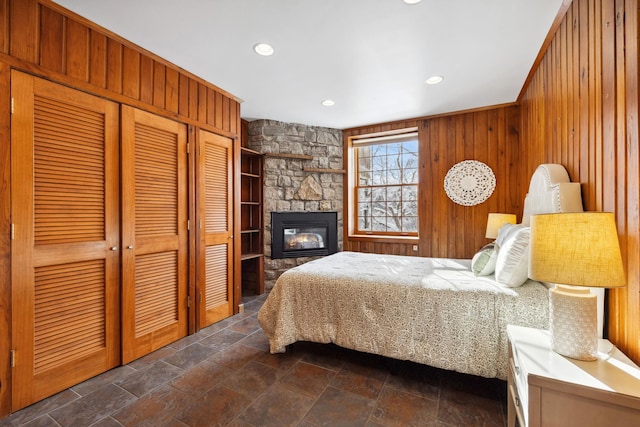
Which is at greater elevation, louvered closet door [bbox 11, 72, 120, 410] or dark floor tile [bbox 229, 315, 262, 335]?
louvered closet door [bbox 11, 72, 120, 410]

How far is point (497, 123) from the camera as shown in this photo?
3.59m

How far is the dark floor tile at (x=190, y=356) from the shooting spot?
2.19 m

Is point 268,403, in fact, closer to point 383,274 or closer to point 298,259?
point 383,274

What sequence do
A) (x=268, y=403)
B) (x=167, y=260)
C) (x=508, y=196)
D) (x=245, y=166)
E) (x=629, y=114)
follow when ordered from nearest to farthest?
1. (x=629, y=114)
2. (x=268, y=403)
3. (x=167, y=260)
4. (x=508, y=196)
5. (x=245, y=166)

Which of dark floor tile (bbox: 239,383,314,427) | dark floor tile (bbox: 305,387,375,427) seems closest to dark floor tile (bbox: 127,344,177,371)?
dark floor tile (bbox: 239,383,314,427)

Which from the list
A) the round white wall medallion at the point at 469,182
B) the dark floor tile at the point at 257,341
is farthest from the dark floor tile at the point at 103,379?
the round white wall medallion at the point at 469,182

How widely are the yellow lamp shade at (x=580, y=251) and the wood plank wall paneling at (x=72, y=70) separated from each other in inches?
110

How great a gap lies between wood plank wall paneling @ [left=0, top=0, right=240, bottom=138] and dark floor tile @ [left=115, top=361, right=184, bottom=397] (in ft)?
6.93

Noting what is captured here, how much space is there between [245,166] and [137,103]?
6.22 ft

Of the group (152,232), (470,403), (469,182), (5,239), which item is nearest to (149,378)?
(152,232)

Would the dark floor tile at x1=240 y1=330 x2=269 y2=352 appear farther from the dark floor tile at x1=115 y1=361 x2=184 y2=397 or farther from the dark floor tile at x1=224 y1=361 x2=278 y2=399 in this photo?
the dark floor tile at x1=115 y1=361 x2=184 y2=397

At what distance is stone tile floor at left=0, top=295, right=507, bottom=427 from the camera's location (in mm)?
1587

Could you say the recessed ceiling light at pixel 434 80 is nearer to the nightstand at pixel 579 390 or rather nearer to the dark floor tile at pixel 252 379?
the nightstand at pixel 579 390

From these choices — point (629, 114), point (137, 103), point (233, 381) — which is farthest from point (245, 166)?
point (629, 114)
